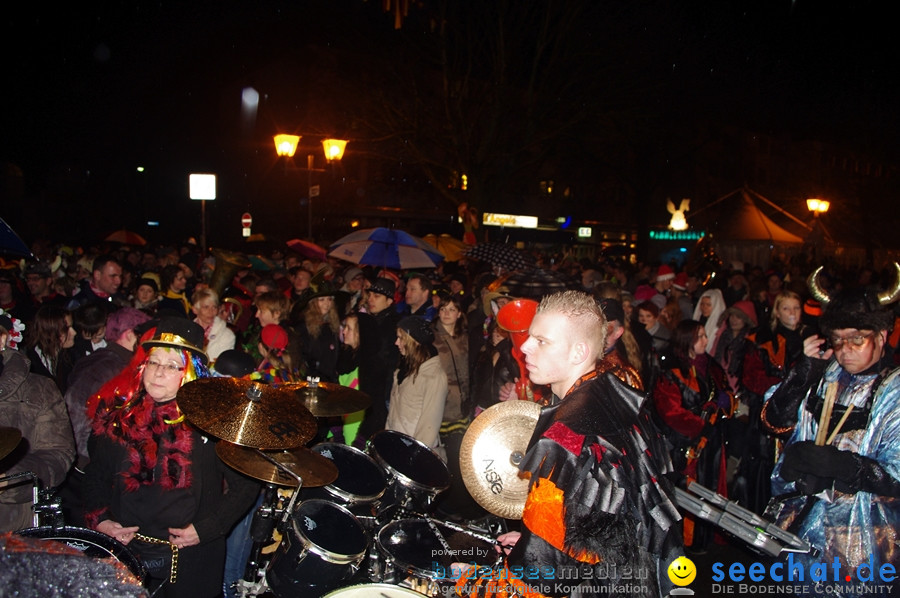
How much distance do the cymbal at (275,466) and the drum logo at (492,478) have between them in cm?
83

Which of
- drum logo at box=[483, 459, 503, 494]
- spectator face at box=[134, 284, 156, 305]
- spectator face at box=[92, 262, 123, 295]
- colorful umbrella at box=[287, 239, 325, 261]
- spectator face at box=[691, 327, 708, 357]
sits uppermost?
colorful umbrella at box=[287, 239, 325, 261]

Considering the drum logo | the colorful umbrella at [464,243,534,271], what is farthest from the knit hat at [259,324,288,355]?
the colorful umbrella at [464,243,534,271]

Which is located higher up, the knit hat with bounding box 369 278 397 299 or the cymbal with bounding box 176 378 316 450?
the knit hat with bounding box 369 278 397 299

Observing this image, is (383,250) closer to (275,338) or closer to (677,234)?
(275,338)

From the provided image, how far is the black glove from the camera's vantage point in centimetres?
310

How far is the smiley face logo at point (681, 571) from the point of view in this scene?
7.83ft

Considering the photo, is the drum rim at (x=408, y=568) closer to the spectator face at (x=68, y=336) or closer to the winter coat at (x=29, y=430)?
the winter coat at (x=29, y=430)

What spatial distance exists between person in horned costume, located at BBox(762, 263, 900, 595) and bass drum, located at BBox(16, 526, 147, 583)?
3231 mm

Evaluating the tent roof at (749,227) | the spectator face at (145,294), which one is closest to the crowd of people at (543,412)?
the spectator face at (145,294)

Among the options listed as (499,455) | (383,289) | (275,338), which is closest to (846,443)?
(499,455)

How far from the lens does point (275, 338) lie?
5.73 metres

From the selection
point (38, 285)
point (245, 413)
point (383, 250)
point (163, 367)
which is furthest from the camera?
point (383, 250)

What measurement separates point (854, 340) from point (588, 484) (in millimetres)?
2206

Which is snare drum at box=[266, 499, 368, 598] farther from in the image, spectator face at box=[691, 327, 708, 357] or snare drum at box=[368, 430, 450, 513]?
spectator face at box=[691, 327, 708, 357]
